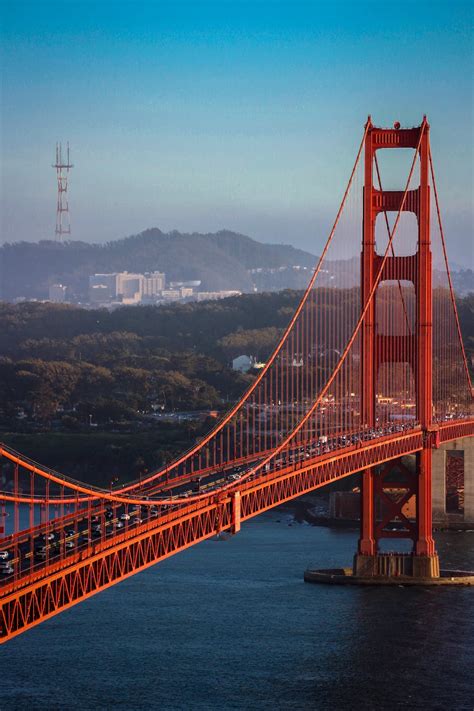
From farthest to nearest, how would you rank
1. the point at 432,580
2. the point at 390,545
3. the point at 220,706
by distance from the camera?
the point at 390,545 → the point at 432,580 → the point at 220,706

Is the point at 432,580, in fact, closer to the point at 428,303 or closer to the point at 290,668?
the point at 428,303

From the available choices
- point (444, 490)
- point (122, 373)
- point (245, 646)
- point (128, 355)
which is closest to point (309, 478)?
point (245, 646)

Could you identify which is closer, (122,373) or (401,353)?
(401,353)

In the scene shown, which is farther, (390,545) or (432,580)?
(390,545)

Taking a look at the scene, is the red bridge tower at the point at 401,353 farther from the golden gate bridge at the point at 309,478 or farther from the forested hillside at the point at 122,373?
the forested hillside at the point at 122,373

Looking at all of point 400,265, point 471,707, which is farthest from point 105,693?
point 400,265

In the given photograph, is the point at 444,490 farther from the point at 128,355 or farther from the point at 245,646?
the point at 128,355
